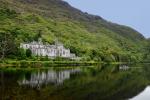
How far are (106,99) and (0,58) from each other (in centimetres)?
9008

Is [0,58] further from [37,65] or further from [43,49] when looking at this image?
[43,49]

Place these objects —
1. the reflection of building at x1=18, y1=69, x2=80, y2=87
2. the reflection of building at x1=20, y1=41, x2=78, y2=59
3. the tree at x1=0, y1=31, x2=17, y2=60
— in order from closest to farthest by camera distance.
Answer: the reflection of building at x1=18, y1=69, x2=80, y2=87 → the tree at x1=0, y1=31, x2=17, y2=60 → the reflection of building at x1=20, y1=41, x2=78, y2=59

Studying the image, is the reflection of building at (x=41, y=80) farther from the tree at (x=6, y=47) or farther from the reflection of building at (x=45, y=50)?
A: the reflection of building at (x=45, y=50)

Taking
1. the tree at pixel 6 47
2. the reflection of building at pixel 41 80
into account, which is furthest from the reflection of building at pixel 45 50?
the reflection of building at pixel 41 80

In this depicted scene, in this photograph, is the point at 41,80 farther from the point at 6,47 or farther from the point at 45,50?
the point at 45,50

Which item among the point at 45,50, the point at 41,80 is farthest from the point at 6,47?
the point at 41,80

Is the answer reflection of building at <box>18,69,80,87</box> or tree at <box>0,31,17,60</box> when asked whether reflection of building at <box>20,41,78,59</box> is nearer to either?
tree at <box>0,31,17,60</box>

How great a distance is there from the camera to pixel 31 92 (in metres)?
55.2

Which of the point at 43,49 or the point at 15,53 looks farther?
the point at 43,49

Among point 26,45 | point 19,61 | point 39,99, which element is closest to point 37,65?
point 19,61

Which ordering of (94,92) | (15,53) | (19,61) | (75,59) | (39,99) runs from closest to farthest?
1. (39,99)
2. (94,92)
3. (19,61)
4. (15,53)
5. (75,59)

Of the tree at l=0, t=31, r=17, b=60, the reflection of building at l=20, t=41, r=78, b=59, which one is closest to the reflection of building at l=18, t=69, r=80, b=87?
the tree at l=0, t=31, r=17, b=60

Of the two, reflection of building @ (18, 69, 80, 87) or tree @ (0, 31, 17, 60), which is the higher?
tree @ (0, 31, 17, 60)

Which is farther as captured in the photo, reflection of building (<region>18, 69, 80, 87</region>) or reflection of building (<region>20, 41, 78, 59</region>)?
reflection of building (<region>20, 41, 78, 59</region>)
